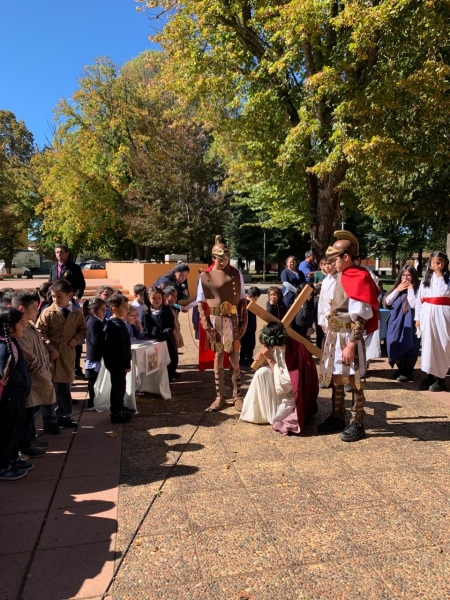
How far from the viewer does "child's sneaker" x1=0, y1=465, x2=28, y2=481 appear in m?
3.81

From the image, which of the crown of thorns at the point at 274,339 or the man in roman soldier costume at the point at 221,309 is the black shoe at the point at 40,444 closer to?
the man in roman soldier costume at the point at 221,309

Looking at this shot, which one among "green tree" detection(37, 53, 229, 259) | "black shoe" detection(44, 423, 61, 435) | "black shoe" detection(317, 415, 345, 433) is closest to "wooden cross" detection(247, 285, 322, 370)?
"black shoe" detection(317, 415, 345, 433)

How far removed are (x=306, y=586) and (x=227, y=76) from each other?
1187cm

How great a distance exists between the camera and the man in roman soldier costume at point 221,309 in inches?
217

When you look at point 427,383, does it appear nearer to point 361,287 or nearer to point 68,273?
point 361,287

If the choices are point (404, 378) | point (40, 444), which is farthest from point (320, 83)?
point (40, 444)

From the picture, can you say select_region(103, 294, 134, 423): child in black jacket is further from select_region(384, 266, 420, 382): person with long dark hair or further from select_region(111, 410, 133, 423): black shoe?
select_region(384, 266, 420, 382): person with long dark hair

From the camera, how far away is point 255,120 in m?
12.7

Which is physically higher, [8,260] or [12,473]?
[8,260]

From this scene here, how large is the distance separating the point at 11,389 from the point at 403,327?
5.48m

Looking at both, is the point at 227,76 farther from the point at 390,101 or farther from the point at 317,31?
the point at 390,101

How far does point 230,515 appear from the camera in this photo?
324 centimetres

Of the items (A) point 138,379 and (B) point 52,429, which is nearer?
(B) point 52,429

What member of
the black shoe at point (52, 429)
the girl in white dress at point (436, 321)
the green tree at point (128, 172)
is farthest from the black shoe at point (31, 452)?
the green tree at point (128, 172)
